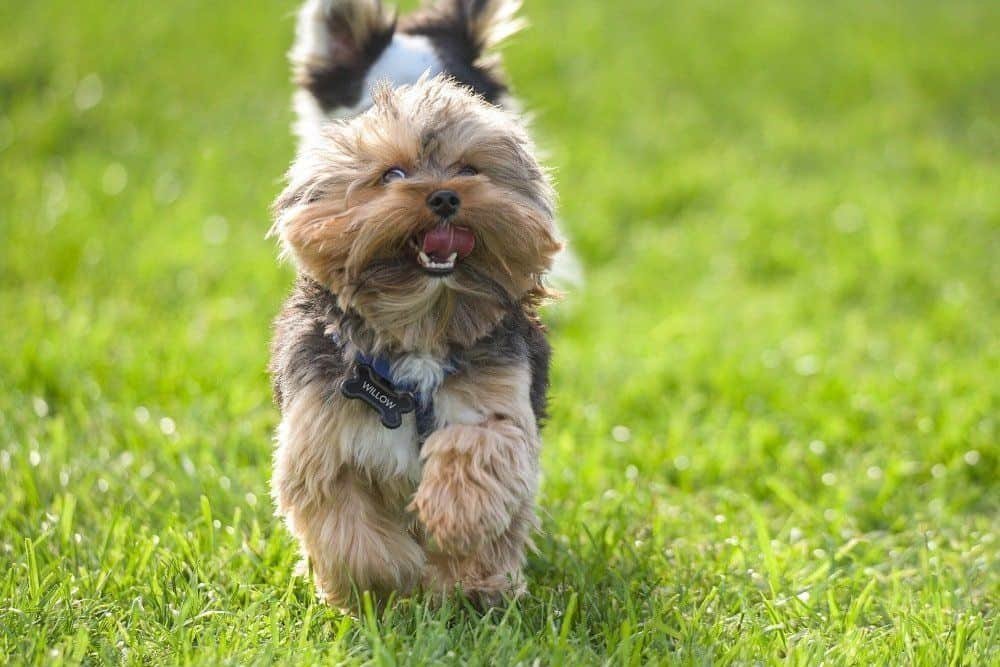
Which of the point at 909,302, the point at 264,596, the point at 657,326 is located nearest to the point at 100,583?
the point at 264,596

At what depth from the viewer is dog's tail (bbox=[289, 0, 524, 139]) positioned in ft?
17.3

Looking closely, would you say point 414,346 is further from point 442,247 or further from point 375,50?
point 375,50

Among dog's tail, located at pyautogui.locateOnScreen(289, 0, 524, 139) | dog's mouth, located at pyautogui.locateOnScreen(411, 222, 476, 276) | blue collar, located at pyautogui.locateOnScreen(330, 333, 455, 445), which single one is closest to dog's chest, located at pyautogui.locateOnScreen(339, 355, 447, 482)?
blue collar, located at pyautogui.locateOnScreen(330, 333, 455, 445)

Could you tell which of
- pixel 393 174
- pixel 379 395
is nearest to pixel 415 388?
pixel 379 395

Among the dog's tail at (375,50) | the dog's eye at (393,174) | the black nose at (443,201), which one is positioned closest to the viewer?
the black nose at (443,201)

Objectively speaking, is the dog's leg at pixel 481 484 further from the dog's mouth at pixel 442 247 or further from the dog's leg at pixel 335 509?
the dog's mouth at pixel 442 247

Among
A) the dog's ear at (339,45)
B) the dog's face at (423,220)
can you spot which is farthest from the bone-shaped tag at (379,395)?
the dog's ear at (339,45)

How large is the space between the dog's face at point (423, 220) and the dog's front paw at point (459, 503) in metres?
0.33

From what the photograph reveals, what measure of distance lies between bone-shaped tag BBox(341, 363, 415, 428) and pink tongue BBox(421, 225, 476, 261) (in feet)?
1.23

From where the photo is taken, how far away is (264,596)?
3537 mm

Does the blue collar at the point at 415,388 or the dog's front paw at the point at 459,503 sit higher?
the blue collar at the point at 415,388

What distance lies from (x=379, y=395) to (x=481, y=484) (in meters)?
0.37

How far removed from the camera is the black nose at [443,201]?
314cm

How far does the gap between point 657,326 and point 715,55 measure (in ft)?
17.9
